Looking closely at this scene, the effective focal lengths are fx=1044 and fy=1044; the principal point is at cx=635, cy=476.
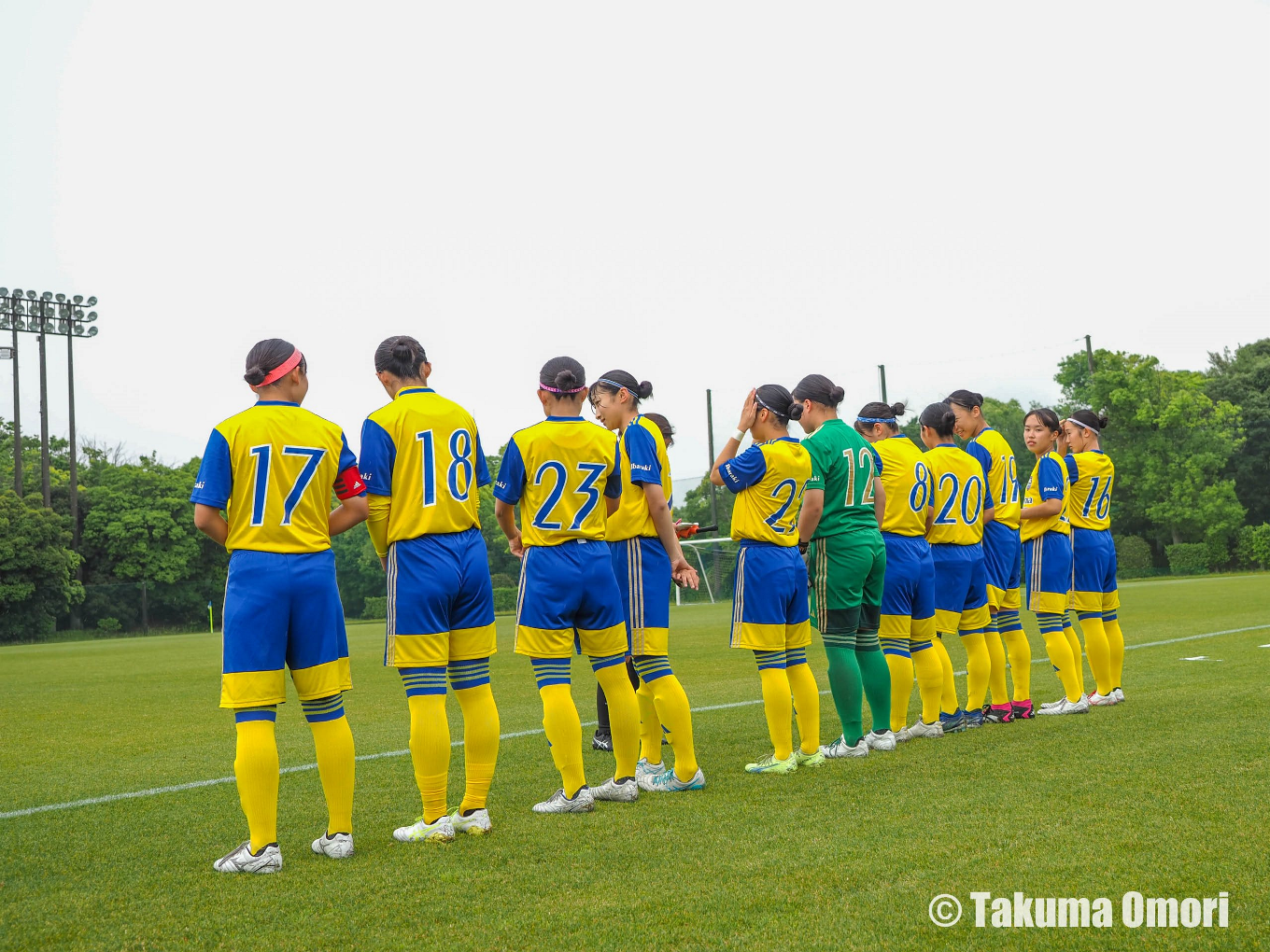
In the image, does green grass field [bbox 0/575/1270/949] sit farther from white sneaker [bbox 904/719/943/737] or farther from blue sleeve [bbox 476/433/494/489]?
blue sleeve [bbox 476/433/494/489]

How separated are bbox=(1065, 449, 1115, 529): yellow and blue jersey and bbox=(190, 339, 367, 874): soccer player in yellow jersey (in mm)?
5800

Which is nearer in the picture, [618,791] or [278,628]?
[278,628]

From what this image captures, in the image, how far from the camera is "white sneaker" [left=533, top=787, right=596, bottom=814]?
4.96 m

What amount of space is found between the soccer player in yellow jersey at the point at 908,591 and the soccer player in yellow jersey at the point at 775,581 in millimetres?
984

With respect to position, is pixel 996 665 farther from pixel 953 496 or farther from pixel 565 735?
pixel 565 735

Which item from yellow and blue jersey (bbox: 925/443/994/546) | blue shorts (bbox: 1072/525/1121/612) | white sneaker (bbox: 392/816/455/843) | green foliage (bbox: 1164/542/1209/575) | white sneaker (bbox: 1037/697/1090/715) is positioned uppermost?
yellow and blue jersey (bbox: 925/443/994/546)

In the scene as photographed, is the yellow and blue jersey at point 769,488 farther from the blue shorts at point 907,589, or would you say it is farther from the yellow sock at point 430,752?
the yellow sock at point 430,752

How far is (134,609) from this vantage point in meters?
40.2

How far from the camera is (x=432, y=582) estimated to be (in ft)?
14.9

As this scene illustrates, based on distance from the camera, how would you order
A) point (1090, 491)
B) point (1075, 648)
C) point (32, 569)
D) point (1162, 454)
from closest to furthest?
point (1075, 648) → point (1090, 491) → point (32, 569) → point (1162, 454)

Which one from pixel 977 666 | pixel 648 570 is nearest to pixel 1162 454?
pixel 977 666

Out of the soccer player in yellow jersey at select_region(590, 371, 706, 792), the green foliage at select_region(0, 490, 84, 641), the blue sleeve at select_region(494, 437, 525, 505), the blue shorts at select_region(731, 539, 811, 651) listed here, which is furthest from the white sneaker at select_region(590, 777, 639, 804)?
the green foliage at select_region(0, 490, 84, 641)

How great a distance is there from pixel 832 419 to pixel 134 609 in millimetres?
39867

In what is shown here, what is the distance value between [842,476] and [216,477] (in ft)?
12.0
